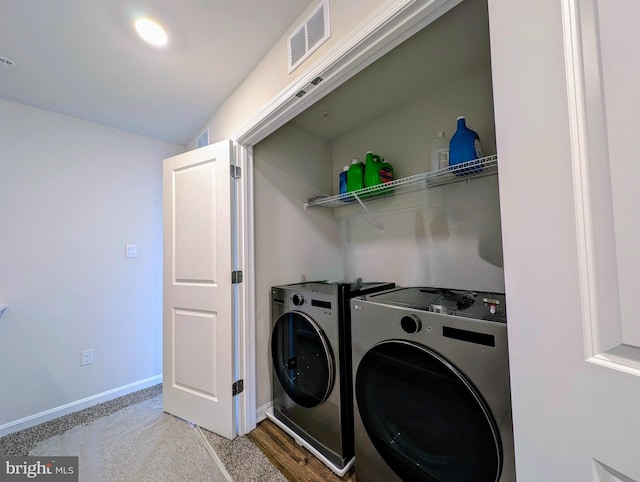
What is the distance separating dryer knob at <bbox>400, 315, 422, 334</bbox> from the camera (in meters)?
0.98

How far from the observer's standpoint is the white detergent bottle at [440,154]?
4.82ft

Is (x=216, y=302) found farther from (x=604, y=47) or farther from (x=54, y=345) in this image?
(x=604, y=47)

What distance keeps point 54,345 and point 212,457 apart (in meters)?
1.59

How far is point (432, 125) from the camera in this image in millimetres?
1736

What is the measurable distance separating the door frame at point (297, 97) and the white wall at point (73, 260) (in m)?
1.34

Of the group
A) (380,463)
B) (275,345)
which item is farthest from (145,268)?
(380,463)

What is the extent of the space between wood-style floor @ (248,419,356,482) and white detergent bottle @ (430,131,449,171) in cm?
177

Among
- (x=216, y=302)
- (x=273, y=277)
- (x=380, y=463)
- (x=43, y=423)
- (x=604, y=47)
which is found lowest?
(x=43, y=423)

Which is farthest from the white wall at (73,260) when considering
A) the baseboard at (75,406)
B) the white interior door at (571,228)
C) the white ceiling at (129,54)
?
the white interior door at (571,228)

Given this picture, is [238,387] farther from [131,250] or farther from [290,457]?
[131,250]

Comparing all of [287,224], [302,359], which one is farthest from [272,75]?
[302,359]

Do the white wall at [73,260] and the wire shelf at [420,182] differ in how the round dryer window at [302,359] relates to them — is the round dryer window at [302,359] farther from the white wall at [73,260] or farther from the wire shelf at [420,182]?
the white wall at [73,260]

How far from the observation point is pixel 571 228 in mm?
467

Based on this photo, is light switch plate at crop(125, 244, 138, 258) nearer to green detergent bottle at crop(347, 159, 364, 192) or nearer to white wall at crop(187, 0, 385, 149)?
white wall at crop(187, 0, 385, 149)
